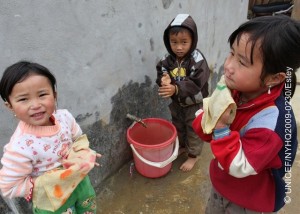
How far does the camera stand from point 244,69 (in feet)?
4.12

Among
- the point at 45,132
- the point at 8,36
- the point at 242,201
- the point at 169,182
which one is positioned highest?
the point at 8,36

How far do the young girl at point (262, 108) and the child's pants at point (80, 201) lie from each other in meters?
0.84

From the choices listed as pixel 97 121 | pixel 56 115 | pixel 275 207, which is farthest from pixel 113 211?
pixel 275 207

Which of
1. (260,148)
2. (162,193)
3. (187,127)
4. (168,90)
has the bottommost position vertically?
(162,193)

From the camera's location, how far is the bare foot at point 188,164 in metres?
2.91

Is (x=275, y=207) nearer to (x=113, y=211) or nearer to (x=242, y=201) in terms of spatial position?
(x=242, y=201)

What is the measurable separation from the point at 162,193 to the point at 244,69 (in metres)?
1.73

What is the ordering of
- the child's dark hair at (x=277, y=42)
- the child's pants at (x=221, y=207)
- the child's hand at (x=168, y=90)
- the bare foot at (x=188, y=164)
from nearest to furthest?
the child's dark hair at (x=277, y=42) → the child's pants at (x=221, y=207) → the child's hand at (x=168, y=90) → the bare foot at (x=188, y=164)

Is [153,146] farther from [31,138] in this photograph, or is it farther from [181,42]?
[31,138]

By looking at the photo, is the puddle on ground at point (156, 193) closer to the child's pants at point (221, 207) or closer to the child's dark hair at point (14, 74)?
the child's pants at point (221, 207)

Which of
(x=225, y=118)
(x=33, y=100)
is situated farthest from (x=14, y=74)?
(x=225, y=118)

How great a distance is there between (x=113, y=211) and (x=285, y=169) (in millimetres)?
1580

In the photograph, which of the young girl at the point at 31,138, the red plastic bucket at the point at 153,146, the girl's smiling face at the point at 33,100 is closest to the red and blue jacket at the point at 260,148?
the young girl at the point at 31,138

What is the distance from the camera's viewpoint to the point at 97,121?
238 centimetres
